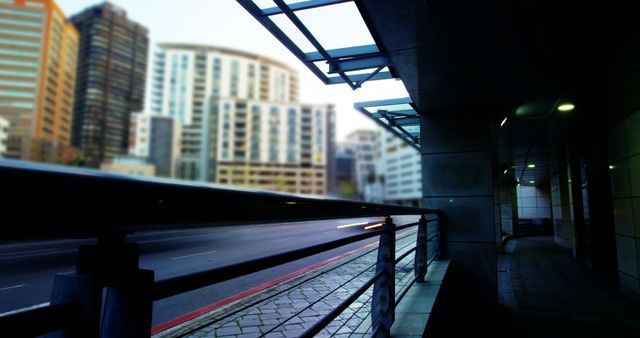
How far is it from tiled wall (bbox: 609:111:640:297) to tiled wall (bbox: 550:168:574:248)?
88 cm

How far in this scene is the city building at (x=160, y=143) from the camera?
97.1 m

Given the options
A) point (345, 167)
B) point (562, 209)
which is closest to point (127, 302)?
point (562, 209)

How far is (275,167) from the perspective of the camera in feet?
313

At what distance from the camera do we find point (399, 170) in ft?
320

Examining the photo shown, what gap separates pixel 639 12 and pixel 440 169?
11.0 ft

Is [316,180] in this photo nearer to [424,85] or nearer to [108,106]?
[108,106]

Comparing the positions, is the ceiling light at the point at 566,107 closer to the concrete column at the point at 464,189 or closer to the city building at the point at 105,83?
the concrete column at the point at 464,189

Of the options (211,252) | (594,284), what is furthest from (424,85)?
(594,284)

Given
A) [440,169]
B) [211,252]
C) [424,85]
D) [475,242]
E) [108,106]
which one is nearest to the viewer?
[211,252]

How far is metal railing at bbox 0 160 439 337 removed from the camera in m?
0.42

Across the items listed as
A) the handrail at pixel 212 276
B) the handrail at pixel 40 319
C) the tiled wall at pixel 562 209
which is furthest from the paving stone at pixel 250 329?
the tiled wall at pixel 562 209

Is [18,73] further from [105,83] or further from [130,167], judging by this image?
[130,167]

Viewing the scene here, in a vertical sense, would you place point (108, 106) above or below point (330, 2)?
Result: above

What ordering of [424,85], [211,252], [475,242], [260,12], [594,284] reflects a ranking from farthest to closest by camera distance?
[594,284] < [475,242] < [424,85] < [260,12] < [211,252]
